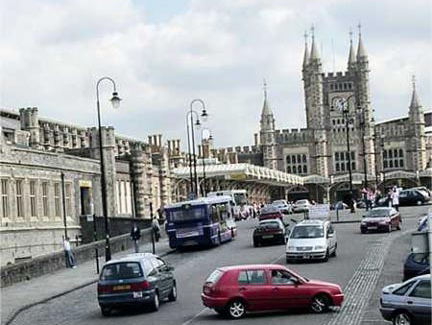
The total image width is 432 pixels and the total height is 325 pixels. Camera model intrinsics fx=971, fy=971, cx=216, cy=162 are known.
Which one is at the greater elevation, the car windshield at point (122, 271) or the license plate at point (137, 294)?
the car windshield at point (122, 271)

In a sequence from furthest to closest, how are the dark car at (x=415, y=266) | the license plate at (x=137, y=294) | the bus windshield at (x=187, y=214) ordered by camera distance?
the bus windshield at (x=187, y=214) → the dark car at (x=415, y=266) → the license plate at (x=137, y=294)

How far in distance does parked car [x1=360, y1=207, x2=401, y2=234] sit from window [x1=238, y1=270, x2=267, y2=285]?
26.3 metres

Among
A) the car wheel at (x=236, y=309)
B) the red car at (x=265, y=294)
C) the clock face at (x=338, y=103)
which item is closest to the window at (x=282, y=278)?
the red car at (x=265, y=294)

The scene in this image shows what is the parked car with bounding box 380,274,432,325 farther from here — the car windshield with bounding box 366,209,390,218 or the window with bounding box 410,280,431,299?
the car windshield with bounding box 366,209,390,218

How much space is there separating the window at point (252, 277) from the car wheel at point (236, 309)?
0.50 m

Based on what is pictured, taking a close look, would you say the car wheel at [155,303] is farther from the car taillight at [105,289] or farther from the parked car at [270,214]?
the parked car at [270,214]

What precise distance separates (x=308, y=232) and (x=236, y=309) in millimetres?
13715

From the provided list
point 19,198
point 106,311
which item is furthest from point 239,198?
point 106,311

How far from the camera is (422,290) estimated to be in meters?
20.8

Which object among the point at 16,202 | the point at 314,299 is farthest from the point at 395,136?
the point at 314,299

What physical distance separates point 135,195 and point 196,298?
1660 inches

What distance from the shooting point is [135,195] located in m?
70.2

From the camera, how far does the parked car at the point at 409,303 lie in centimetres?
2041

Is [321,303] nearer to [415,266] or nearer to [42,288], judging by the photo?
[415,266]
